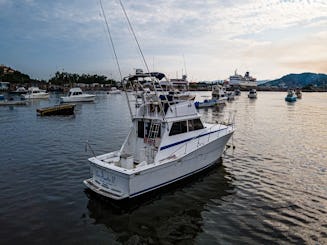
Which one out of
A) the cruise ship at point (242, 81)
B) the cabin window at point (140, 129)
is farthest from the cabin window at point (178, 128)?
the cruise ship at point (242, 81)

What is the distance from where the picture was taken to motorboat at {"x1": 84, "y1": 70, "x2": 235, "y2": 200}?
389 inches

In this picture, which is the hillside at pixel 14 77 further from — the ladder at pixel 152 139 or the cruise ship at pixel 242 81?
the ladder at pixel 152 139

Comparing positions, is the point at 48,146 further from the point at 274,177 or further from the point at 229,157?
the point at 274,177

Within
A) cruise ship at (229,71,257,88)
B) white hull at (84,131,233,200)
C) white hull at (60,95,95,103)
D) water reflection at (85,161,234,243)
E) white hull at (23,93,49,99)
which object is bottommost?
water reflection at (85,161,234,243)

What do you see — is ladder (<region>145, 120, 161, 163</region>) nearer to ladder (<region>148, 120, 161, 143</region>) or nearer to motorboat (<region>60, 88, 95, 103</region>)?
ladder (<region>148, 120, 161, 143</region>)

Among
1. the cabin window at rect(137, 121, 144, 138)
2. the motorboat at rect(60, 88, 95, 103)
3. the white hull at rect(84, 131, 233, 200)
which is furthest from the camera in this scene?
the motorboat at rect(60, 88, 95, 103)

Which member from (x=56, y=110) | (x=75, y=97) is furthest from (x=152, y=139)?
(x=75, y=97)

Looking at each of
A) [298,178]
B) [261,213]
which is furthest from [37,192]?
[298,178]

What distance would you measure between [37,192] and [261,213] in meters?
9.14

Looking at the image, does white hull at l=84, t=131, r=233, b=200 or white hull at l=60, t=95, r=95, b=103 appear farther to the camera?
white hull at l=60, t=95, r=95, b=103

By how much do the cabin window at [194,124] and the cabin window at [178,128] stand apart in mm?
419

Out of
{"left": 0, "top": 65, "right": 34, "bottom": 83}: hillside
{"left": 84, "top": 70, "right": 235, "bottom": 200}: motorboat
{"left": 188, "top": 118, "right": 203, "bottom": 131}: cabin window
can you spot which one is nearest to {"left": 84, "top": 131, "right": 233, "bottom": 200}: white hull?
{"left": 84, "top": 70, "right": 235, "bottom": 200}: motorboat

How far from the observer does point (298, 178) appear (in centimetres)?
1304

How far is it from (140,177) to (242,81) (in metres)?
175
